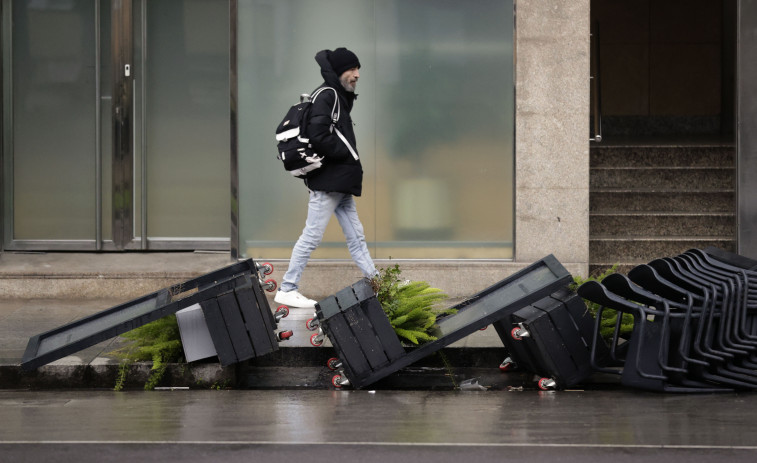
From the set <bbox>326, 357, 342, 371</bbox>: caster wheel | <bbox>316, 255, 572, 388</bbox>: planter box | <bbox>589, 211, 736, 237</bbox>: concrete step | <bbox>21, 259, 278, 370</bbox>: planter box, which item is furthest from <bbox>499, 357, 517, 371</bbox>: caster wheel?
<bbox>589, 211, 736, 237</bbox>: concrete step

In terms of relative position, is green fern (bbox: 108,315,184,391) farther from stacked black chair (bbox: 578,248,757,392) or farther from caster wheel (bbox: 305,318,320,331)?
stacked black chair (bbox: 578,248,757,392)

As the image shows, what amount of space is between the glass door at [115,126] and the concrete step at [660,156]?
434 centimetres

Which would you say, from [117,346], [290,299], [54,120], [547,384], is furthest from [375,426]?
[54,120]

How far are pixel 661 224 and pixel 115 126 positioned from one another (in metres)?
5.81

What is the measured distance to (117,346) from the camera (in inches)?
322

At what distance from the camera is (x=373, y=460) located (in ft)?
18.6

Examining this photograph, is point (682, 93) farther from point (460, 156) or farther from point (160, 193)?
point (160, 193)

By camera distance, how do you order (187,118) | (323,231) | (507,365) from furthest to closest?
(187,118) < (323,231) < (507,365)

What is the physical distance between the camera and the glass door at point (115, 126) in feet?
37.7

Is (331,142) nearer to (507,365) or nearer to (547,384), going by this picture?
(507,365)

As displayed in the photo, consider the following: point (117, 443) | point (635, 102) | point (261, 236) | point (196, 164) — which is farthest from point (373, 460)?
point (635, 102)

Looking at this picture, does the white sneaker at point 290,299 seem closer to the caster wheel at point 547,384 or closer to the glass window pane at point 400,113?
the glass window pane at point 400,113

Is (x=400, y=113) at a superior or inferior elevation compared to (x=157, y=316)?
superior

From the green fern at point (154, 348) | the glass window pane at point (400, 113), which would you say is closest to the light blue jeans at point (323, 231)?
the glass window pane at point (400, 113)
